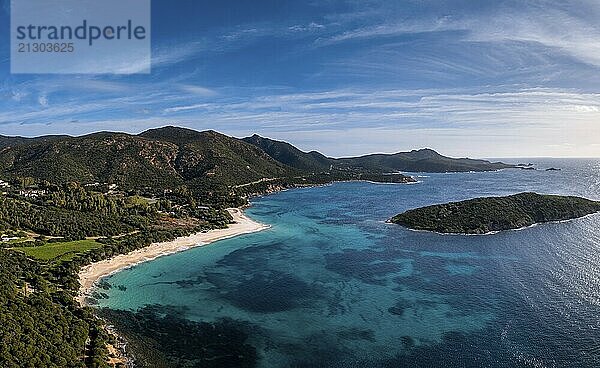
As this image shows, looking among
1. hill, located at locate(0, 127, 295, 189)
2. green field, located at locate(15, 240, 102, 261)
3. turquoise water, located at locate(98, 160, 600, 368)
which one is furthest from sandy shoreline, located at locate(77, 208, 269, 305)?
hill, located at locate(0, 127, 295, 189)

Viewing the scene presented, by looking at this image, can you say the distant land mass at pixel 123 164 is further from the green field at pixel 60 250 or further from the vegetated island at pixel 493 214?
the vegetated island at pixel 493 214

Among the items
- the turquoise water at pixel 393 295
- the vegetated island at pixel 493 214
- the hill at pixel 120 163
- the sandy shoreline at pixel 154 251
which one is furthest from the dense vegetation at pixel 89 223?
the vegetated island at pixel 493 214

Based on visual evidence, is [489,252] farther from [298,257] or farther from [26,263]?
[26,263]

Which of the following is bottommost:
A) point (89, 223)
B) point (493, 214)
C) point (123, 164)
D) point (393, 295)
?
point (393, 295)

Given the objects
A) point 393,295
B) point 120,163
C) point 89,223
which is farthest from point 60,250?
point 120,163

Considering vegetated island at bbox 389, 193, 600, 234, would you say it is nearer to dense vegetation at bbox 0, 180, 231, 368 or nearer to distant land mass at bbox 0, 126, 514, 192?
dense vegetation at bbox 0, 180, 231, 368

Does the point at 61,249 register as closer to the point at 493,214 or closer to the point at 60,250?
the point at 60,250
